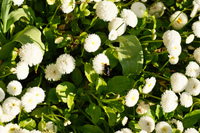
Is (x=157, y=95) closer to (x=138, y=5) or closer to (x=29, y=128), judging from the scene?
(x=138, y=5)

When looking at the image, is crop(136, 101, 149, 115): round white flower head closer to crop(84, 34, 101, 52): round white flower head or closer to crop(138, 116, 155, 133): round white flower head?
crop(138, 116, 155, 133): round white flower head

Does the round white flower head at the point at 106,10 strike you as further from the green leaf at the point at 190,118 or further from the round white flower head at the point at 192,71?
the green leaf at the point at 190,118

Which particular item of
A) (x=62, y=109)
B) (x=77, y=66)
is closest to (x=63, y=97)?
(x=62, y=109)

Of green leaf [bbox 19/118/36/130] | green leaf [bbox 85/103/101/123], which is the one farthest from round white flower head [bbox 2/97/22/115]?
green leaf [bbox 85/103/101/123]

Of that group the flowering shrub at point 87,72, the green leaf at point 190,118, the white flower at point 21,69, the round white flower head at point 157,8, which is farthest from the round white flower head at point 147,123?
the round white flower head at point 157,8

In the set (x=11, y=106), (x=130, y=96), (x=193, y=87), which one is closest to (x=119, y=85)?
(x=130, y=96)

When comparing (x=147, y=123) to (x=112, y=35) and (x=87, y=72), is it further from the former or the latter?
(x=112, y=35)

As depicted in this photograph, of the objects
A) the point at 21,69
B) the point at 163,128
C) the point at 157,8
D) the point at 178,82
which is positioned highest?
the point at 21,69
